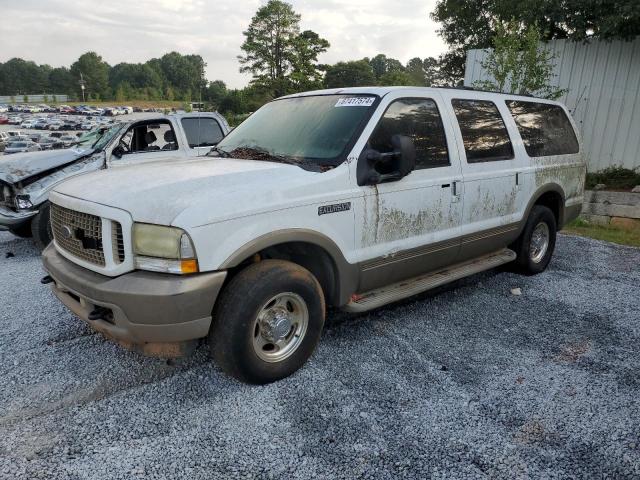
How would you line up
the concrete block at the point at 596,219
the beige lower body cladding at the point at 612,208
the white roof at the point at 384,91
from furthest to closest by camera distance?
the concrete block at the point at 596,219 < the beige lower body cladding at the point at 612,208 < the white roof at the point at 384,91

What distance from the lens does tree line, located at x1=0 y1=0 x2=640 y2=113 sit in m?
8.95

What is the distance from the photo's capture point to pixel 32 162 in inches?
258

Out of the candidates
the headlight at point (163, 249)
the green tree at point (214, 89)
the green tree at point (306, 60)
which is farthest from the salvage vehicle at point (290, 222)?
the green tree at point (214, 89)

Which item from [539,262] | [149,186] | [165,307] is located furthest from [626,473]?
[539,262]

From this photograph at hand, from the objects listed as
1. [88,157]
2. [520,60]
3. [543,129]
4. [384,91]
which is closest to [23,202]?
[88,157]

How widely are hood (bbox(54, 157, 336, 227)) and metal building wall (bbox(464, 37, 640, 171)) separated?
901 centimetres

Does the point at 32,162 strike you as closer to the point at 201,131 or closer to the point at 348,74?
the point at 201,131

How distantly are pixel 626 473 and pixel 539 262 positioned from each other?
351 cm

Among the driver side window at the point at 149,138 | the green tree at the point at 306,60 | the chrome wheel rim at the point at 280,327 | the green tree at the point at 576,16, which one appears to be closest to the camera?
the chrome wheel rim at the point at 280,327

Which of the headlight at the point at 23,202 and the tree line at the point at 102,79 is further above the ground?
the tree line at the point at 102,79

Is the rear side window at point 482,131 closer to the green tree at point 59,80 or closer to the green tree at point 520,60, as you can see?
the green tree at point 520,60

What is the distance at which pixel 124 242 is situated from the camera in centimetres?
277

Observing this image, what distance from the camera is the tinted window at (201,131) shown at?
7555 millimetres

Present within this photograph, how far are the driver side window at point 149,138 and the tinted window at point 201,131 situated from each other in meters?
0.27
